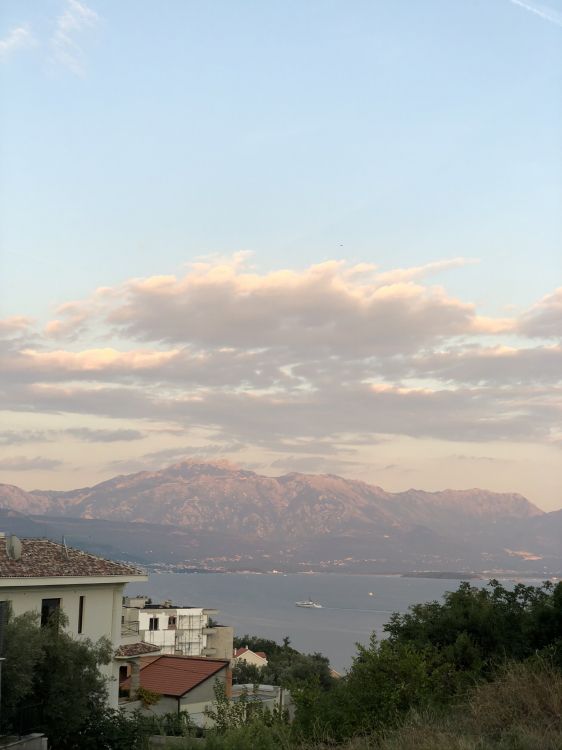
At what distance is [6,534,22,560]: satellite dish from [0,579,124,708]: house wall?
0.99 meters

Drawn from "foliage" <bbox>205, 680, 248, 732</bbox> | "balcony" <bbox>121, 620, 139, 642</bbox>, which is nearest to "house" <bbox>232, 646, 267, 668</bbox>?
"balcony" <bbox>121, 620, 139, 642</bbox>

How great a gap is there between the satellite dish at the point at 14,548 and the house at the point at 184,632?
55.2 m

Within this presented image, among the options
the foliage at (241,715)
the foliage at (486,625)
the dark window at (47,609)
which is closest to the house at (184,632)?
the dark window at (47,609)

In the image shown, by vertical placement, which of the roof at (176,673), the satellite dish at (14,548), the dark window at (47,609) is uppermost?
the satellite dish at (14,548)

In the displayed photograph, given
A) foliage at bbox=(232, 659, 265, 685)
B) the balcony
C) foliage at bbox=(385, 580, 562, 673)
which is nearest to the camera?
foliage at bbox=(385, 580, 562, 673)

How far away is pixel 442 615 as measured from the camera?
23031mm

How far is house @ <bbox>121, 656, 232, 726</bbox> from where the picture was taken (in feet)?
120

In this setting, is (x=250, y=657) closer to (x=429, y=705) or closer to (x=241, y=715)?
(x=241, y=715)

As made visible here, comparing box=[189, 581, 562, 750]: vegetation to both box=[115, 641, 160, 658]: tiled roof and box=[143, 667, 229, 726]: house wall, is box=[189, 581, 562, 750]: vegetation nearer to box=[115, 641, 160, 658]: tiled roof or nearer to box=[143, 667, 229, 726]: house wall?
box=[115, 641, 160, 658]: tiled roof

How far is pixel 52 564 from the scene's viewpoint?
28.3 m

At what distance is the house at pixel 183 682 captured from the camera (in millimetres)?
36594

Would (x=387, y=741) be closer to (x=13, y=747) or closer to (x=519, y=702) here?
(x=519, y=702)

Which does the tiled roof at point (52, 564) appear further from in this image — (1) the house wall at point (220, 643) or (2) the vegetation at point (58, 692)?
(1) the house wall at point (220, 643)

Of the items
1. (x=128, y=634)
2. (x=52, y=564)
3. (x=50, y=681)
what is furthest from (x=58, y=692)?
(x=128, y=634)
